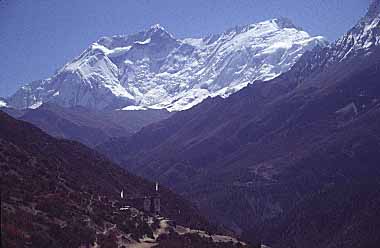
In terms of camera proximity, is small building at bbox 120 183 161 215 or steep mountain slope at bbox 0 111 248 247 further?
small building at bbox 120 183 161 215

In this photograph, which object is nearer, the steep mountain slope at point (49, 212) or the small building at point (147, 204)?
the steep mountain slope at point (49, 212)

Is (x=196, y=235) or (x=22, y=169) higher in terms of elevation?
(x=22, y=169)

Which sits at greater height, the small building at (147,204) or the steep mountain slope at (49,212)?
the small building at (147,204)

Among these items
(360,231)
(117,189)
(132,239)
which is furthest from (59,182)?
(360,231)

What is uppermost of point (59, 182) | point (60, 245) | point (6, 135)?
point (6, 135)

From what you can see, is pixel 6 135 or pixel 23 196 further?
pixel 6 135

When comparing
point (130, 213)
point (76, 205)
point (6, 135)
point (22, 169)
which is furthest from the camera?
point (6, 135)

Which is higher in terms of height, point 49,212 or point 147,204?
point 147,204

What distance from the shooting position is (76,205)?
309 ft

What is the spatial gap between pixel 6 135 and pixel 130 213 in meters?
40.7

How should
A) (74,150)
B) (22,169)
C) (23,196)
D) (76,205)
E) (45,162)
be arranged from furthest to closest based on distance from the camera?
(74,150) < (45,162) < (22,169) < (76,205) < (23,196)

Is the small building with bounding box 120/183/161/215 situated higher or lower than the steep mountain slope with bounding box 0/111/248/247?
higher

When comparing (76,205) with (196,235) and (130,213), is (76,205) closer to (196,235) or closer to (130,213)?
(130,213)

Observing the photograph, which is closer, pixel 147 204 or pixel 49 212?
pixel 49 212
